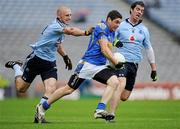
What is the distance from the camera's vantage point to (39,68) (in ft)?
44.2

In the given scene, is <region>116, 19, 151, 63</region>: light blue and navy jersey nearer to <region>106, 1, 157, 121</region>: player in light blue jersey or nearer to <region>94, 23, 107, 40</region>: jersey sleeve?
<region>106, 1, 157, 121</region>: player in light blue jersey

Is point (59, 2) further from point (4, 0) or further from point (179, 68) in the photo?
point (179, 68)

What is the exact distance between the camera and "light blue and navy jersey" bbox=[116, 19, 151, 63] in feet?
44.1

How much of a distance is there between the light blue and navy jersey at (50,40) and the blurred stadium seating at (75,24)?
55.3 feet

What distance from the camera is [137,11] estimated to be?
43.7 feet

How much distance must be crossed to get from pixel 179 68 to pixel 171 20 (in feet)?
8.46

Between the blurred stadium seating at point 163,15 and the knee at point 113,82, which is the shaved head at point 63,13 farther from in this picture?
the blurred stadium seating at point 163,15

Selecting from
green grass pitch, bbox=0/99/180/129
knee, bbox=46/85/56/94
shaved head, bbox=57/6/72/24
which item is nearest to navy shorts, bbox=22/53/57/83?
knee, bbox=46/85/56/94

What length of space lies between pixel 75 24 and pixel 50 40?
64.0 ft

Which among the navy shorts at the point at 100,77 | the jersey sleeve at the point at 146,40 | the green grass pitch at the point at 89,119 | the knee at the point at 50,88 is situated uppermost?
the jersey sleeve at the point at 146,40

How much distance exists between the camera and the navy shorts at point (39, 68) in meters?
13.3

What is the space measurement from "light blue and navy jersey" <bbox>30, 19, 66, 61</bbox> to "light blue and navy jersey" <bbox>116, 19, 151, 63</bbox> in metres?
1.19

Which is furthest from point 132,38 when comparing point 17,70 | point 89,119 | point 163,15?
point 163,15

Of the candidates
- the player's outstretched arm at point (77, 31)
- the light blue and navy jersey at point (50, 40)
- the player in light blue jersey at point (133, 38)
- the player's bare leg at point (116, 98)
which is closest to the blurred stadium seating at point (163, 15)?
the player in light blue jersey at point (133, 38)
